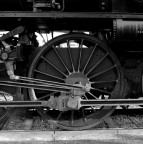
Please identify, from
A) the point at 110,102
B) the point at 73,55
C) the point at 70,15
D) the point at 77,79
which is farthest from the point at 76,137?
the point at 70,15

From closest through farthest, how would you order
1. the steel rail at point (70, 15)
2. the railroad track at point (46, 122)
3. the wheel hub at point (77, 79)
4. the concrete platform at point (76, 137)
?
the concrete platform at point (76, 137), the steel rail at point (70, 15), the wheel hub at point (77, 79), the railroad track at point (46, 122)

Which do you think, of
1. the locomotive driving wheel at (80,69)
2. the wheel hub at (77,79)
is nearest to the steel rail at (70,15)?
the locomotive driving wheel at (80,69)

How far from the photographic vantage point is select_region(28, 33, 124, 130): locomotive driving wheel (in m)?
4.31

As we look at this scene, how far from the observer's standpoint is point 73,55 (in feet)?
14.7

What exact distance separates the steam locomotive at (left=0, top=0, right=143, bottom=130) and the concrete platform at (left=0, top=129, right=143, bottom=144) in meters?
0.40

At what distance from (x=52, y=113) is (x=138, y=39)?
2.17 meters

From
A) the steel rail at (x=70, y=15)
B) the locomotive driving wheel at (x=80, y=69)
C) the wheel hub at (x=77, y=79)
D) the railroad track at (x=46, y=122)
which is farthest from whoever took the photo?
the railroad track at (x=46, y=122)

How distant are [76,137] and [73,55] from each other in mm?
1446

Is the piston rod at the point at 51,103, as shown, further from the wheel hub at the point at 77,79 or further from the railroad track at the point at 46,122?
the railroad track at the point at 46,122

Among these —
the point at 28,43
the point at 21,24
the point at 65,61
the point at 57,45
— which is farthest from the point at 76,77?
the point at 21,24

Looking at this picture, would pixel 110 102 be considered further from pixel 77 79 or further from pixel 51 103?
pixel 51 103

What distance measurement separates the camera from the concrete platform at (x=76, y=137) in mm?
3584

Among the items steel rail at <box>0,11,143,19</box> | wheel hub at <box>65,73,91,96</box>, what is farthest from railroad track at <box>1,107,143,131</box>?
steel rail at <box>0,11,143,19</box>

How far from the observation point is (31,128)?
4.50m
